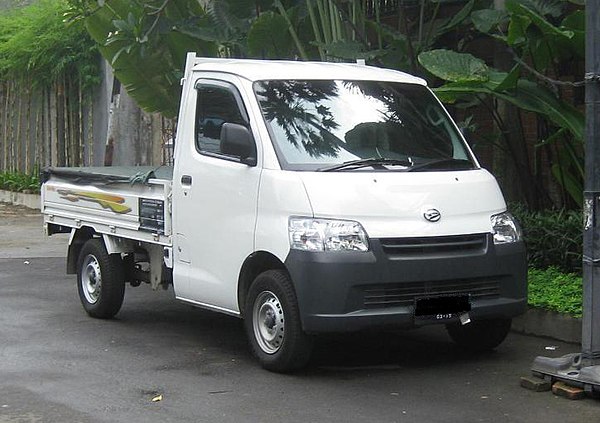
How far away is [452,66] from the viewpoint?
9.98 meters

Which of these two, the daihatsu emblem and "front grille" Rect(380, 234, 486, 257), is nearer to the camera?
"front grille" Rect(380, 234, 486, 257)

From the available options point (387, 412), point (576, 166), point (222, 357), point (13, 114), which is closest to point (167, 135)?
point (13, 114)

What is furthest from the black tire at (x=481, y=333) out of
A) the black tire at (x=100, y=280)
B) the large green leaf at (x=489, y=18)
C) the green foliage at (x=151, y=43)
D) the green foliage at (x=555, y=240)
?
the green foliage at (x=151, y=43)

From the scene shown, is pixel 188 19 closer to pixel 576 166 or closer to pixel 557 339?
pixel 576 166

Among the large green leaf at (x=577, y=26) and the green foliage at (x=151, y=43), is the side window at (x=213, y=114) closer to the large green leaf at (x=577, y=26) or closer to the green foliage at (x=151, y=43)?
the large green leaf at (x=577, y=26)

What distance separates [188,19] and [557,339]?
6.23 metres

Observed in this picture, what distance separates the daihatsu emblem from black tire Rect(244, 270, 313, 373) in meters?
1.07

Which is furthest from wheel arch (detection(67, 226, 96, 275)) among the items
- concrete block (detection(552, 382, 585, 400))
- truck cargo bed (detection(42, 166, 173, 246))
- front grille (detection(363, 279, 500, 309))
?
concrete block (detection(552, 382, 585, 400))

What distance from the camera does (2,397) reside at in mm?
7688

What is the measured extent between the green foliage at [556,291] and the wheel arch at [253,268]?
8.32 ft

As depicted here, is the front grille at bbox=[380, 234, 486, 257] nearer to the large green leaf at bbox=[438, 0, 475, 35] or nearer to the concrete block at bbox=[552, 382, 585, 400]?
the concrete block at bbox=[552, 382, 585, 400]

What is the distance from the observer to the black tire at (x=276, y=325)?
805 centimetres

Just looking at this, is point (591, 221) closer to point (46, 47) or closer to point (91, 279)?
point (91, 279)

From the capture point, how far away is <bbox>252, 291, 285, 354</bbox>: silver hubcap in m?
8.21
